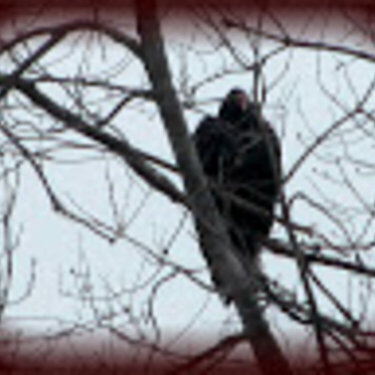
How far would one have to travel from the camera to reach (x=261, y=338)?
2980 mm

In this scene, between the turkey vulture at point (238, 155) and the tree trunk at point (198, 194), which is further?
the turkey vulture at point (238, 155)

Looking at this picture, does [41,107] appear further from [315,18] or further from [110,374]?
[110,374]

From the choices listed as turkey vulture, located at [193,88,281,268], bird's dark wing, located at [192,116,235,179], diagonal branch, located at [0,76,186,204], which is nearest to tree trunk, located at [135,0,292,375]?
diagonal branch, located at [0,76,186,204]

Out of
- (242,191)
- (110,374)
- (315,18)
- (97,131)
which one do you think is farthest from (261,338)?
(242,191)

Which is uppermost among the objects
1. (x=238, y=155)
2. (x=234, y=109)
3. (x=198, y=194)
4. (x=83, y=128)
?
(x=234, y=109)

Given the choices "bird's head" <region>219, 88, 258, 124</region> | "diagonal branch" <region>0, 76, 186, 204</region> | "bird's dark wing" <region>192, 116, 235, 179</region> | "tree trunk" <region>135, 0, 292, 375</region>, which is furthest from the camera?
"bird's head" <region>219, 88, 258, 124</region>

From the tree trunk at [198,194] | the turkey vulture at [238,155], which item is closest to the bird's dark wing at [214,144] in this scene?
the turkey vulture at [238,155]

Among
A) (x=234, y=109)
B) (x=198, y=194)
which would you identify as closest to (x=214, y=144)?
(x=234, y=109)

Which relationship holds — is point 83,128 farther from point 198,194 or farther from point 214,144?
point 214,144

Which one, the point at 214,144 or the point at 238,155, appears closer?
the point at 238,155

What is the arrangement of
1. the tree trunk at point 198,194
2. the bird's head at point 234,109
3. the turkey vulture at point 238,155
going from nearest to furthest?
the tree trunk at point 198,194, the turkey vulture at point 238,155, the bird's head at point 234,109

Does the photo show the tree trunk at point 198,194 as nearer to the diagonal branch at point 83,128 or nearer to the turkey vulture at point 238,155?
the diagonal branch at point 83,128

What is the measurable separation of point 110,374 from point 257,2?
3.31 feet

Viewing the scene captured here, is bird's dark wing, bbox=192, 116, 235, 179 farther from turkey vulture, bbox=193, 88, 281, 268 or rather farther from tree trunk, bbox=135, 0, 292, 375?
tree trunk, bbox=135, 0, 292, 375
